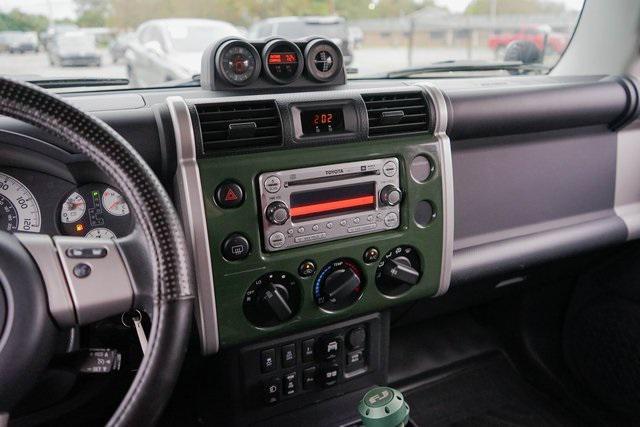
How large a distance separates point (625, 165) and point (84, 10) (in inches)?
70.2

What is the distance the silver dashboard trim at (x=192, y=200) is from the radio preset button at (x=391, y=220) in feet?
1.42

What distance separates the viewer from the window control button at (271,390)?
1.43m

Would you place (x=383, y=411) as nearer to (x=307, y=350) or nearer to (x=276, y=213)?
(x=307, y=350)

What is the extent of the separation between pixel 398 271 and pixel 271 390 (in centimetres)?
43

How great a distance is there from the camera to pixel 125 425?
0.81 metres

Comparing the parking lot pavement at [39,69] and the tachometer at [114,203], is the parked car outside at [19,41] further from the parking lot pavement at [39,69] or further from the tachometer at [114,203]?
the tachometer at [114,203]

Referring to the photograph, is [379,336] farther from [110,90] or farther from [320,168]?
[110,90]

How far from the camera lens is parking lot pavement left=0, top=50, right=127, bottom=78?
1.50 m

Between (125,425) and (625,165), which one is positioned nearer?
(125,425)

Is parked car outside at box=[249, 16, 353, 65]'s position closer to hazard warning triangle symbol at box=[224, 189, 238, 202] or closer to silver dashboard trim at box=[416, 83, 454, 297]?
silver dashboard trim at box=[416, 83, 454, 297]

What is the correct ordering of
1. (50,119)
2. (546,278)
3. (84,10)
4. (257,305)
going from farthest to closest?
1. (546,278)
2. (84,10)
3. (257,305)
4. (50,119)

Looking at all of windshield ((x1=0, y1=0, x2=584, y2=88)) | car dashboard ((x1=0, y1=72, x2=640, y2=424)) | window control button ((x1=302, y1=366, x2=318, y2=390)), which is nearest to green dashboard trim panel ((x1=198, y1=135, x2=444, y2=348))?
car dashboard ((x1=0, y1=72, x2=640, y2=424))

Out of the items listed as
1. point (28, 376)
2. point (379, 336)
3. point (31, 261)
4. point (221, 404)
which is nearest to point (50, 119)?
point (31, 261)

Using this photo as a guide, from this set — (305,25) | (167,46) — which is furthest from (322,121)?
(167,46)
